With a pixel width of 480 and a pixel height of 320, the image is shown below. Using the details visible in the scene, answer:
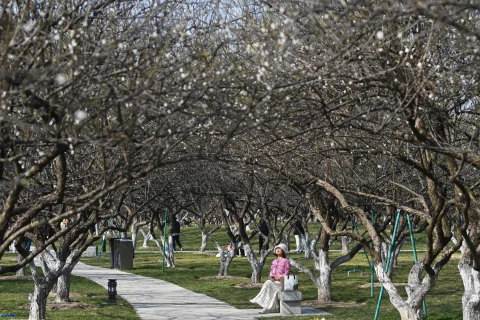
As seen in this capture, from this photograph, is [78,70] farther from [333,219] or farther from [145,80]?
A: [333,219]

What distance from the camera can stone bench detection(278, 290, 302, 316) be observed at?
695 inches

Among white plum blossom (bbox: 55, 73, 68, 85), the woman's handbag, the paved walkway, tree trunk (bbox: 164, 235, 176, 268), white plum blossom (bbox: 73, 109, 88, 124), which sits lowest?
the paved walkway

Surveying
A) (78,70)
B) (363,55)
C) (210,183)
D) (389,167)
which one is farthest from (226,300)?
(78,70)

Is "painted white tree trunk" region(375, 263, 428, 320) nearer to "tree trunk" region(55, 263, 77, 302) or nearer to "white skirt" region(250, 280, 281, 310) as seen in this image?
"white skirt" region(250, 280, 281, 310)

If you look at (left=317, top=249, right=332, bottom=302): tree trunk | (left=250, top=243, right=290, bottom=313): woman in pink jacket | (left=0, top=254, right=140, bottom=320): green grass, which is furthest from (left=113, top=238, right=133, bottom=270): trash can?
(left=250, top=243, right=290, bottom=313): woman in pink jacket

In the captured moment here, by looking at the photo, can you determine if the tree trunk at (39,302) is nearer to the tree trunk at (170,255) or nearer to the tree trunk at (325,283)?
the tree trunk at (325,283)

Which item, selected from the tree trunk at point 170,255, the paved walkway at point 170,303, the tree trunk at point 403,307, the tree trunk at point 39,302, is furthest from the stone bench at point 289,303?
the tree trunk at point 170,255

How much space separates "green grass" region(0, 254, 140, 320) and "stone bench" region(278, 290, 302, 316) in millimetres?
2789

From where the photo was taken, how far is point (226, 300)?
20.9 metres

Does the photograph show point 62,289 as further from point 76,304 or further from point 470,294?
point 470,294

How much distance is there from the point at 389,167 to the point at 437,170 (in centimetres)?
93

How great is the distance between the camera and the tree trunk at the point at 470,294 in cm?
1340

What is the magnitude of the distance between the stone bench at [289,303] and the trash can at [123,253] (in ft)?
51.0

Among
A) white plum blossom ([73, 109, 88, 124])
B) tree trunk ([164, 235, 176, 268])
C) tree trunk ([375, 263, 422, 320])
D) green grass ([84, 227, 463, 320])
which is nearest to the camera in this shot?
white plum blossom ([73, 109, 88, 124])
